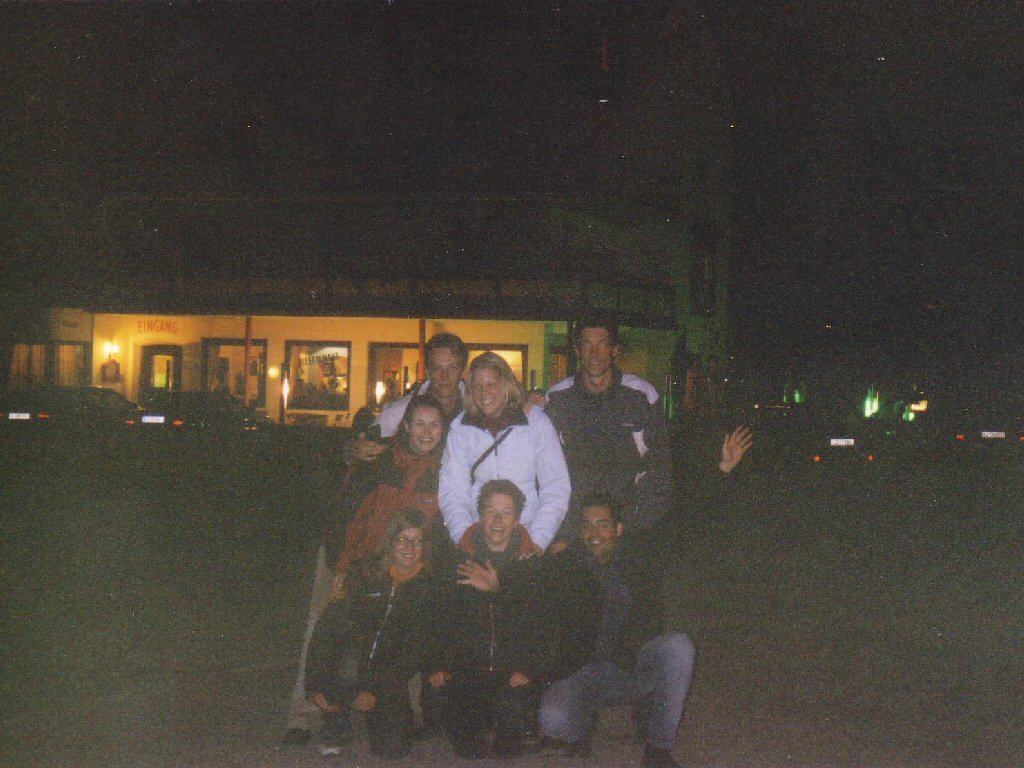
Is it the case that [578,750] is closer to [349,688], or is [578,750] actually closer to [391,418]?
[349,688]

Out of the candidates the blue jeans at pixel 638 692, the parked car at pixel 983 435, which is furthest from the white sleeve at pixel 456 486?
the parked car at pixel 983 435

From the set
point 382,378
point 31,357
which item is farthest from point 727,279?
point 31,357

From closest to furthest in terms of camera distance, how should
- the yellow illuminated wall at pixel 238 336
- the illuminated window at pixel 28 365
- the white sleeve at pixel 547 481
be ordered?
1. the white sleeve at pixel 547 481
2. the illuminated window at pixel 28 365
3. the yellow illuminated wall at pixel 238 336

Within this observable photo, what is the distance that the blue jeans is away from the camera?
527 centimetres

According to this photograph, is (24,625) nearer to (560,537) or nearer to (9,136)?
(560,537)

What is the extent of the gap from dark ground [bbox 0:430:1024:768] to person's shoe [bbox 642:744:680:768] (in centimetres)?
19

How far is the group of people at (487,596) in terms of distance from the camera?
→ 5.33m

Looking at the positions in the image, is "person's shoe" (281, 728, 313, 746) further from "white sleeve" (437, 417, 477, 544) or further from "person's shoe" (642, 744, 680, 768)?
"person's shoe" (642, 744, 680, 768)

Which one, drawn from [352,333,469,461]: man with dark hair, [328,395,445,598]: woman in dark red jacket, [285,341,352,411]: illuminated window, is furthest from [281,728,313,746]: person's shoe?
[285,341,352,411]: illuminated window

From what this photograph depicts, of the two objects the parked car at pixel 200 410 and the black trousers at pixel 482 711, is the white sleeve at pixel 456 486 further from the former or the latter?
the parked car at pixel 200 410

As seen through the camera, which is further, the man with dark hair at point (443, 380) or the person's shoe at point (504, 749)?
the man with dark hair at point (443, 380)

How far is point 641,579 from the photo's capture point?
18.8ft

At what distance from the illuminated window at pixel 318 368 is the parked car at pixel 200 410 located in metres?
5.96

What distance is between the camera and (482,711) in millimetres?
5359
